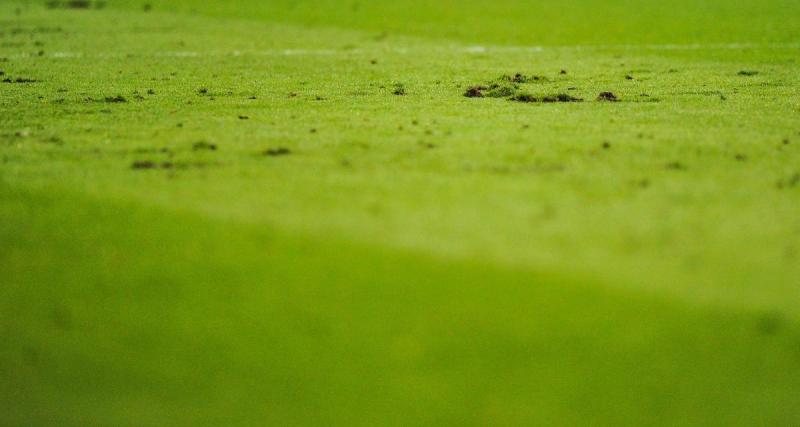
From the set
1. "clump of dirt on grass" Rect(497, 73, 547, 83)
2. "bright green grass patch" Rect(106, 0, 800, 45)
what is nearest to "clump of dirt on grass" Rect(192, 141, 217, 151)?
"clump of dirt on grass" Rect(497, 73, 547, 83)

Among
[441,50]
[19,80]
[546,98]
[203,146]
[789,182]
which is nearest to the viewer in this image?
[789,182]

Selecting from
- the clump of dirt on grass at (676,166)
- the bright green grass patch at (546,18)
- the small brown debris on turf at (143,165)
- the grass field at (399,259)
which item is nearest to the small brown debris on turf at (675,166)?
the clump of dirt on grass at (676,166)

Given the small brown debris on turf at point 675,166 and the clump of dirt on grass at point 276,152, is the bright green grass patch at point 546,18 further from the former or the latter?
the clump of dirt on grass at point 276,152

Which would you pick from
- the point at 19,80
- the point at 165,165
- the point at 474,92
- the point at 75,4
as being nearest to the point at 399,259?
the point at 165,165

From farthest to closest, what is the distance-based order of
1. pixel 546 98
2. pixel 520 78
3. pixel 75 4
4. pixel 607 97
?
1. pixel 75 4
2. pixel 520 78
3. pixel 607 97
4. pixel 546 98

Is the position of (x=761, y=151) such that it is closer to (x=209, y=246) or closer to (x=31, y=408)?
(x=209, y=246)

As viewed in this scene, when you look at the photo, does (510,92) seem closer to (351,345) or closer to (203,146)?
(203,146)

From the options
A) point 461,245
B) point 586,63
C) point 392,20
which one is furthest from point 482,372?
point 392,20

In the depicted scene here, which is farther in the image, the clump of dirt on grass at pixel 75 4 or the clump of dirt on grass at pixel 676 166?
the clump of dirt on grass at pixel 75 4

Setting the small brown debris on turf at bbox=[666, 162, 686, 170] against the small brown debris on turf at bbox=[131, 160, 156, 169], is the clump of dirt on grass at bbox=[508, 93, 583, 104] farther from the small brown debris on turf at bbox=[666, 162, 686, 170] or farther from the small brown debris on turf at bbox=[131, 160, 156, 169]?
the small brown debris on turf at bbox=[131, 160, 156, 169]
